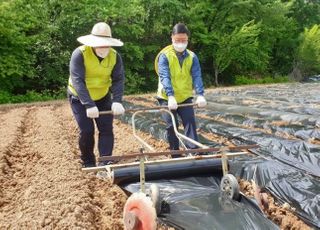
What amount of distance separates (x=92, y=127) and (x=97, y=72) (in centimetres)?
58

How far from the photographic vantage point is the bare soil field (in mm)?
3395

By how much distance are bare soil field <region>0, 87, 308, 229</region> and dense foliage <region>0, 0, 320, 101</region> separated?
10275mm

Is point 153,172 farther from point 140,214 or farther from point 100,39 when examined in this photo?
point 100,39

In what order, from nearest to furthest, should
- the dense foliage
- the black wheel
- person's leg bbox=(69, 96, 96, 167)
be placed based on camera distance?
the black wheel → person's leg bbox=(69, 96, 96, 167) → the dense foliage

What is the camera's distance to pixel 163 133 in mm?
7047

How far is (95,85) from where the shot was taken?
4496 mm

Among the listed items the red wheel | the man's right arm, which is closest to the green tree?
the man's right arm

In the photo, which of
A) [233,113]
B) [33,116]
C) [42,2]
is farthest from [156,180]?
[42,2]

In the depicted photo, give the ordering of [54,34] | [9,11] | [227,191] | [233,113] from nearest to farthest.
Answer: [227,191], [233,113], [9,11], [54,34]

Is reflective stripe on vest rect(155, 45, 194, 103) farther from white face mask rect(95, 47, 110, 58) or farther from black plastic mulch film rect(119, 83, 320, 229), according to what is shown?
black plastic mulch film rect(119, 83, 320, 229)

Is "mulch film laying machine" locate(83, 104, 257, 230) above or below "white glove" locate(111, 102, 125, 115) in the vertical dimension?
below

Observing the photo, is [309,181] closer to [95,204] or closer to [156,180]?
[156,180]

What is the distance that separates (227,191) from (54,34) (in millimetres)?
15494

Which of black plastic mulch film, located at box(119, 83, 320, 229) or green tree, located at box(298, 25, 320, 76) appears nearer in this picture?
black plastic mulch film, located at box(119, 83, 320, 229)
